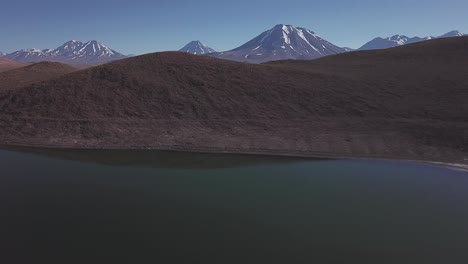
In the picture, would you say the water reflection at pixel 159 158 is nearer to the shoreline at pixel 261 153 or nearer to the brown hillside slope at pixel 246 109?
the shoreline at pixel 261 153

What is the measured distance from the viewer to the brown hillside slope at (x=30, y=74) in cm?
5416

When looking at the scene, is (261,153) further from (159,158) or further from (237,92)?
(237,92)

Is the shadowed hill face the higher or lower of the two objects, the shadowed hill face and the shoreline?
the higher

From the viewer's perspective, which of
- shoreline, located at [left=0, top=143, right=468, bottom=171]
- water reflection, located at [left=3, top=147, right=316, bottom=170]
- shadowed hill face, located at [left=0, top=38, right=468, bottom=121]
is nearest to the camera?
shoreline, located at [left=0, top=143, right=468, bottom=171]

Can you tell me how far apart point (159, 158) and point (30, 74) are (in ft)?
156

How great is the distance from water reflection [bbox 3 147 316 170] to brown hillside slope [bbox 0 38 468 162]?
5.23 feet

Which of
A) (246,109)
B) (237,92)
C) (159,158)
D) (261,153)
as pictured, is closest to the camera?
(159,158)

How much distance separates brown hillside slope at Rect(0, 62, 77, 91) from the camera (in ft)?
178

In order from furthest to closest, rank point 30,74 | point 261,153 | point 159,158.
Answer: point 30,74, point 261,153, point 159,158

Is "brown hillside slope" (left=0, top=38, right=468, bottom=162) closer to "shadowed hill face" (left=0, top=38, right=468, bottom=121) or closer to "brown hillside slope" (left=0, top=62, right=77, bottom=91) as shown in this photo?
"shadowed hill face" (left=0, top=38, right=468, bottom=121)

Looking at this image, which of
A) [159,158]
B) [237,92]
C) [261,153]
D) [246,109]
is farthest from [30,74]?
[261,153]

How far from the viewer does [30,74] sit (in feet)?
208

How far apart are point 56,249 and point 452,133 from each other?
32.0m

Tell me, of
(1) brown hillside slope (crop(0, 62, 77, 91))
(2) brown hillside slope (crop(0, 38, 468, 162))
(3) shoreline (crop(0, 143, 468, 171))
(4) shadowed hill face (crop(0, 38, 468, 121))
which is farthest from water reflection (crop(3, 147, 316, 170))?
(1) brown hillside slope (crop(0, 62, 77, 91))
